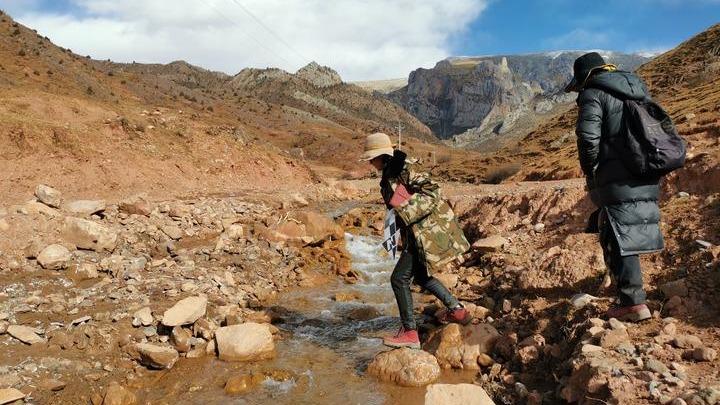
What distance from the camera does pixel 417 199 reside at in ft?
15.5

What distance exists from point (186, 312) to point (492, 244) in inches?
187

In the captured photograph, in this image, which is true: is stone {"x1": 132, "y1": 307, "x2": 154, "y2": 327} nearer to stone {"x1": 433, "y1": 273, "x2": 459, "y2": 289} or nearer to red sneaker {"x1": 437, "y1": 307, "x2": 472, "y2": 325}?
red sneaker {"x1": 437, "y1": 307, "x2": 472, "y2": 325}

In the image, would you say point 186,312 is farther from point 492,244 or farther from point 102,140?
point 102,140

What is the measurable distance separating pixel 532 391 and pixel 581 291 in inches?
66.7

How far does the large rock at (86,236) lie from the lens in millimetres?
7918

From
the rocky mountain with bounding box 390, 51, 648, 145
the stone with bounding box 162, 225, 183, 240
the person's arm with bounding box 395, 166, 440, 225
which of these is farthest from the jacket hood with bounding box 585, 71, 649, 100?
the rocky mountain with bounding box 390, 51, 648, 145

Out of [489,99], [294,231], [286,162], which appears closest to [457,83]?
[489,99]

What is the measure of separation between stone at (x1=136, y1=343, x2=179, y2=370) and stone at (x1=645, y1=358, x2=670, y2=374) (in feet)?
14.6

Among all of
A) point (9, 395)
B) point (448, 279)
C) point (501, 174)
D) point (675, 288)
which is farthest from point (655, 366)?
point (501, 174)

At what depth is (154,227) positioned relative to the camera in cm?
990

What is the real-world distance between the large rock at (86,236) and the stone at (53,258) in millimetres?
630

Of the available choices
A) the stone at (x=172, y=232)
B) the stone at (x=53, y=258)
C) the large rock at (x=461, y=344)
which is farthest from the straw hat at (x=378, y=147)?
the stone at (x=172, y=232)

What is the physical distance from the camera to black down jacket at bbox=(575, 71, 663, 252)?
3814 millimetres

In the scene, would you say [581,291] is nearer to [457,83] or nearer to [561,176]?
[561,176]
